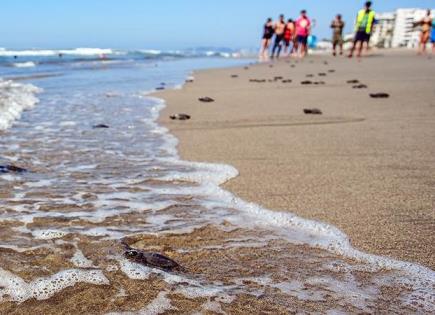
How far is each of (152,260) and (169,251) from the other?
0.57 ft

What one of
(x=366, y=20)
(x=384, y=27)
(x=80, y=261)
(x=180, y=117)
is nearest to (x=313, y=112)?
(x=180, y=117)

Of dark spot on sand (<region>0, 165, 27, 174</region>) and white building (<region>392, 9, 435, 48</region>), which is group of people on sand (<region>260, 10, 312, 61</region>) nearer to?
dark spot on sand (<region>0, 165, 27, 174</region>)

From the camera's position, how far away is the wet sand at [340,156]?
86.9 inches

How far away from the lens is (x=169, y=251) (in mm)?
1965

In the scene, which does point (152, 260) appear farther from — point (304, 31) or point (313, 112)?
point (304, 31)

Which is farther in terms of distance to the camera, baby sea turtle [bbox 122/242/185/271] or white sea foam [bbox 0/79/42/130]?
white sea foam [bbox 0/79/42/130]

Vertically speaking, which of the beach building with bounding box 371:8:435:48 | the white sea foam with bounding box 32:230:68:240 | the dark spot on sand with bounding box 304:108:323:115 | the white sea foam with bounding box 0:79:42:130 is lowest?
the white sea foam with bounding box 0:79:42:130

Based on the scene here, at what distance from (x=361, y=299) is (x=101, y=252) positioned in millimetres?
1090

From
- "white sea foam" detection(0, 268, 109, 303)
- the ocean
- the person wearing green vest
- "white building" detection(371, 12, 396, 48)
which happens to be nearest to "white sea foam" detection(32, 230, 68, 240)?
the ocean

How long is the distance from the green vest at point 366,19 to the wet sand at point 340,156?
8147 millimetres

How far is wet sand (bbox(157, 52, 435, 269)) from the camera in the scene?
7.24 feet

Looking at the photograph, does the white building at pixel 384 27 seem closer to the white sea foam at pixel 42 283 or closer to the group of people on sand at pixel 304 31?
the group of people on sand at pixel 304 31

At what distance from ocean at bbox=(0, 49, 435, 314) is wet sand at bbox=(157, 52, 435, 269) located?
0.17 meters

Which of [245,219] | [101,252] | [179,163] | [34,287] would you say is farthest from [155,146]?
[34,287]
